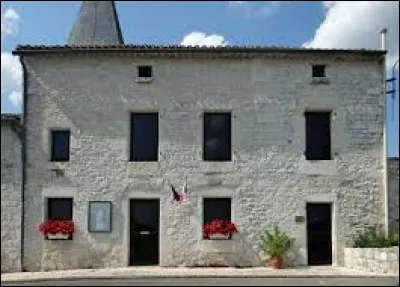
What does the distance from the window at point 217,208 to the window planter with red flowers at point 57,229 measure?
3827 mm

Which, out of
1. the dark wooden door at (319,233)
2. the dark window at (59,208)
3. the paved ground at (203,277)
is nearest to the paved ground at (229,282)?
the paved ground at (203,277)

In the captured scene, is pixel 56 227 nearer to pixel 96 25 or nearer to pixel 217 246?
pixel 217 246

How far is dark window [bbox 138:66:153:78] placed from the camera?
1872 centimetres

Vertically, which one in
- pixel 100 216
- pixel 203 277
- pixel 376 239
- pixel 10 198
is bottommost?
pixel 203 277

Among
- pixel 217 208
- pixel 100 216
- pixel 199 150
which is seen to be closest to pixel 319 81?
pixel 199 150

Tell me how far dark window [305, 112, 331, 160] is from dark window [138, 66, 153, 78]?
4770mm

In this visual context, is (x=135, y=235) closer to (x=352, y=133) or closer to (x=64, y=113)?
(x=64, y=113)

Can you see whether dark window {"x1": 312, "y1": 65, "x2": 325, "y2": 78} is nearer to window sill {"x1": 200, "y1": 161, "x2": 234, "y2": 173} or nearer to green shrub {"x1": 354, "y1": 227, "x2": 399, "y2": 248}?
window sill {"x1": 200, "y1": 161, "x2": 234, "y2": 173}

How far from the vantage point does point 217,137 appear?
61.2 ft

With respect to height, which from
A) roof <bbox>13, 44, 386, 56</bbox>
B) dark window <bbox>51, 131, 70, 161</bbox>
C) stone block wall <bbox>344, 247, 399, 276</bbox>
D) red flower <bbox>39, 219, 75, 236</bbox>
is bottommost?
stone block wall <bbox>344, 247, 399, 276</bbox>

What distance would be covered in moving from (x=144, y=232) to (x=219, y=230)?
85.8 inches

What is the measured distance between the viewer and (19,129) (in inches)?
718

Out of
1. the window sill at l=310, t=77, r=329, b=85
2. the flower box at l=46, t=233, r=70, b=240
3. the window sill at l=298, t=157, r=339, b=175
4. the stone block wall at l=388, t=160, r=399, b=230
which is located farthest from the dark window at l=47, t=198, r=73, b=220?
the stone block wall at l=388, t=160, r=399, b=230

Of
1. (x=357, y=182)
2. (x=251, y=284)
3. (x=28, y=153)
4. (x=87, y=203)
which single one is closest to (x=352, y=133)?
(x=357, y=182)
